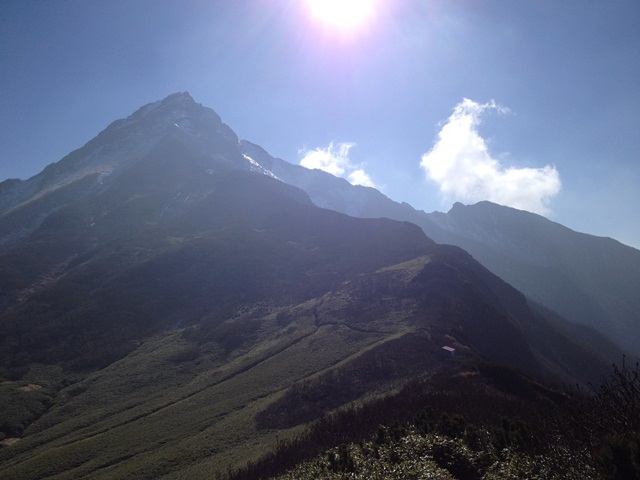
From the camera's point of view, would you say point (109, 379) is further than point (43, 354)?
No

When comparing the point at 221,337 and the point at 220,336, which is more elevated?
the point at 220,336

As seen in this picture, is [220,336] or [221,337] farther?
[220,336]

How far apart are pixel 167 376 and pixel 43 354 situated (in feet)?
132

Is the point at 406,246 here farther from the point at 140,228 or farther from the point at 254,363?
the point at 140,228

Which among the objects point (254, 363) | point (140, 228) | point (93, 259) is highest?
point (140, 228)

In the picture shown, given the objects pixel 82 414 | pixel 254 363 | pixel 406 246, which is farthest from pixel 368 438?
pixel 406 246

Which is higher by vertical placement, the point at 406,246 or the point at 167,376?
the point at 406,246

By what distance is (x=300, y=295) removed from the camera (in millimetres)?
129750

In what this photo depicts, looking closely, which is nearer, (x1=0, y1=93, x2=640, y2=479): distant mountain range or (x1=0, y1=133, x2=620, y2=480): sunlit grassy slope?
(x1=0, y1=133, x2=620, y2=480): sunlit grassy slope

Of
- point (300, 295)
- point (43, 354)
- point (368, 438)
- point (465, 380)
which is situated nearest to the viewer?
point (368, 438)

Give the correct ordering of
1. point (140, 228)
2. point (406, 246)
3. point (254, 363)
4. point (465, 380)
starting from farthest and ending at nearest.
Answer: point (140, 228), point (406, 246), point (254, 363), point (465, 380)

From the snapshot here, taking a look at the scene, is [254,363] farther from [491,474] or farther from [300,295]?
[491,474]

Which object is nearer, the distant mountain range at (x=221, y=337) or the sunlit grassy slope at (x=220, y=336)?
the sunlit grassy slope at (x=220, y=336)

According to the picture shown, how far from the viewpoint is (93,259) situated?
16250cm
